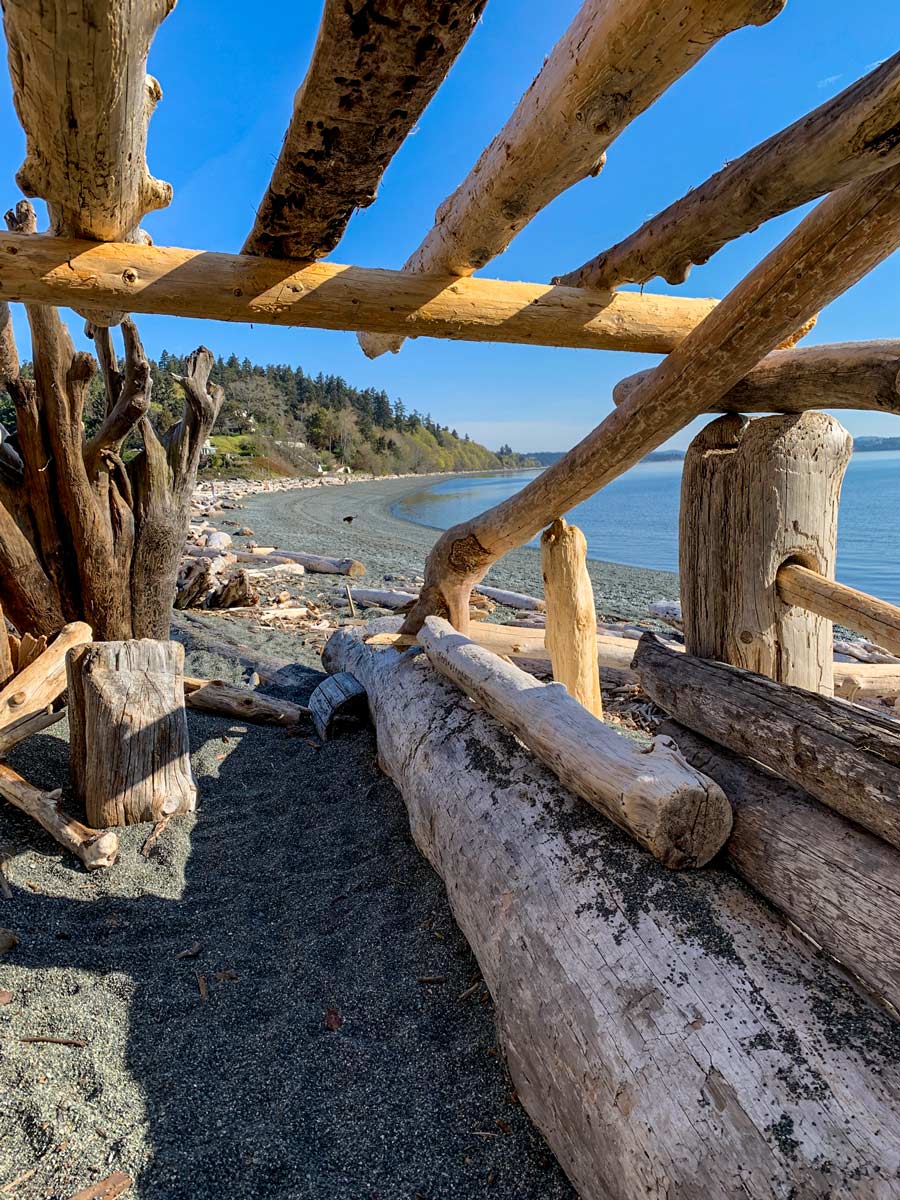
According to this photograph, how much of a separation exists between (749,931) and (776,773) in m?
0.69

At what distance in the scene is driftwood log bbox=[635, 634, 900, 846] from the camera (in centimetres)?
187

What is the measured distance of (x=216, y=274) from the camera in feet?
9.10

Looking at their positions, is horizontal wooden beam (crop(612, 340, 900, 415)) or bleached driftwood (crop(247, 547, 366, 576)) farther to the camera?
bleached driftwood (crop(247, 547, 366, 576))

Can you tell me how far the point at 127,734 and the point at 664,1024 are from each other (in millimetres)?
3210

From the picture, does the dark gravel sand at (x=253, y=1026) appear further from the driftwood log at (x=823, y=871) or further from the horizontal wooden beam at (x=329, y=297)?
the horizontal wooden beam at (x=329, y=297)

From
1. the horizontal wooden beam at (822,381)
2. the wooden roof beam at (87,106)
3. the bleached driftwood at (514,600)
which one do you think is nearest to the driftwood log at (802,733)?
the horizontal wooden beam at (822,381)

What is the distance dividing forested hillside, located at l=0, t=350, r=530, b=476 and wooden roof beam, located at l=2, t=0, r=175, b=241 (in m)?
35.2

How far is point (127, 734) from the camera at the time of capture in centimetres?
377

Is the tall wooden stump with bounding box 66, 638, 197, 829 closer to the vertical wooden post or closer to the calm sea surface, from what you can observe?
the vertical wooden post

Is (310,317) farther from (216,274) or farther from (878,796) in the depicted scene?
(878,796)

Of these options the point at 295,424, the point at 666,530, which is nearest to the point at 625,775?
the point at 666,530

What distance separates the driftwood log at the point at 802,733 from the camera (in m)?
1.87

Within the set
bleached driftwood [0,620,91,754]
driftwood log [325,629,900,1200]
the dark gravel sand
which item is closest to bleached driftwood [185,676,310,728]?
bleached driftwood [0,620,91,754]

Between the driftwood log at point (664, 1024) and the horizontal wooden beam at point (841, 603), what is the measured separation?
110 centimetres
